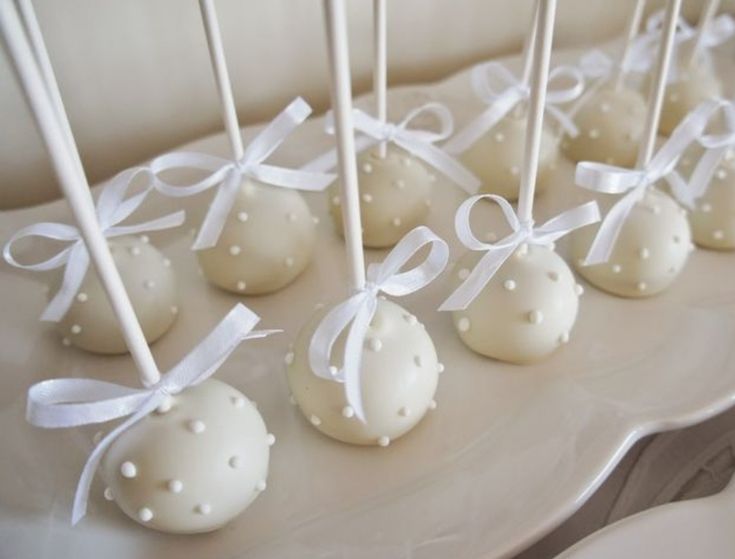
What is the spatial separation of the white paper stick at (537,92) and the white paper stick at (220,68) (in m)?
0.20

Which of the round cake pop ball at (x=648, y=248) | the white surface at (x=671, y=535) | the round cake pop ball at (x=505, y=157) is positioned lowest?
the white surface at (x=671, y=535)

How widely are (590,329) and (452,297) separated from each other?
12cm

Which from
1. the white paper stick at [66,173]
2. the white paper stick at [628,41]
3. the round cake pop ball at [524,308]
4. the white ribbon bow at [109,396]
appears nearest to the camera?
the white paper stick at [66,173]

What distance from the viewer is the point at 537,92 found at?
0.44m

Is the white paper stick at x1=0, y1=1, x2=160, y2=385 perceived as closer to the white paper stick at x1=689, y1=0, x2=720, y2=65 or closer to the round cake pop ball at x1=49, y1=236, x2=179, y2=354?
the round cake pop ball at x1=49, y1=236, x2=179, y2=354

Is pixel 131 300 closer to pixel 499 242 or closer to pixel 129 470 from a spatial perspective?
pixel 129 470

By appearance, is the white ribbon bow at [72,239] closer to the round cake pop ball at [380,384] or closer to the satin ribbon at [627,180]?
the round cake pop ball at [380,384]

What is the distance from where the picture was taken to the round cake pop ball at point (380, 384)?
45 cm

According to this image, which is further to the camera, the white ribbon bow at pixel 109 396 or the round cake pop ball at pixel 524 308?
the round cake pop ball at pixel 524 308

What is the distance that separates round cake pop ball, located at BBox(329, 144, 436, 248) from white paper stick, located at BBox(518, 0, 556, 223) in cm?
12

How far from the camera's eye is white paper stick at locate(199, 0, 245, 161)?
46cm

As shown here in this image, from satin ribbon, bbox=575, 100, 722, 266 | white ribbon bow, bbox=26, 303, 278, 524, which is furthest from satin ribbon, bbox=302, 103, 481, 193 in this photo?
white ribbon bow, bbox=26, 303, 278, 524

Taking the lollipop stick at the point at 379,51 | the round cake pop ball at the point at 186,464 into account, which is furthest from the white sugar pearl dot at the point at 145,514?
the lollipop stick at the point at 379,51

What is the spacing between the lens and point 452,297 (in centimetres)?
50
